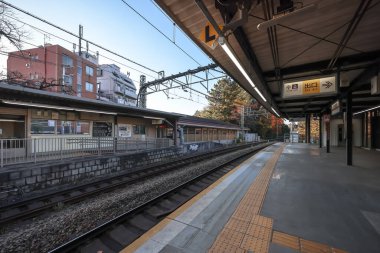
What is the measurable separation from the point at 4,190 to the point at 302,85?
11.0 meters

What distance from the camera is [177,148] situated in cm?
1584

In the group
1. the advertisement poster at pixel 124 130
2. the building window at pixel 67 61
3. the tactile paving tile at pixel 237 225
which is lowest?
the tactile paving tile at pixel 237 225

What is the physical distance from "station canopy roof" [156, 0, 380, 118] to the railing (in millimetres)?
7554

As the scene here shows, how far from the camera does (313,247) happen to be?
2818 mm

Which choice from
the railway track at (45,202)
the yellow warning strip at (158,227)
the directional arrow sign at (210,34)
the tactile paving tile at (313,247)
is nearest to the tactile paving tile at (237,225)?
the tactile paving tile at (313,247)

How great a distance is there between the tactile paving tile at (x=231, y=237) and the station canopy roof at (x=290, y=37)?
3427 mm

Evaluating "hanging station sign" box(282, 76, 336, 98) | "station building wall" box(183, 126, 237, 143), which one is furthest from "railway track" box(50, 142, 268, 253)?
"station building wall" box(183, 126, 237, 143)

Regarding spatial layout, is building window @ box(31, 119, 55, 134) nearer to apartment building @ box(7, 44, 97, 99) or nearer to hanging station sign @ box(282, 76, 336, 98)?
hanging station sign @ box(282, 76, 336, 98)

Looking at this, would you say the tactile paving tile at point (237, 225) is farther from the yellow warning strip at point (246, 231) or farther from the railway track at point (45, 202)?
the railway track at point (45, 202)

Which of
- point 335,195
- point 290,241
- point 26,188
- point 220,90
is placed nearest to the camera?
point 290,241

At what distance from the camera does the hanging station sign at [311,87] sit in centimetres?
651

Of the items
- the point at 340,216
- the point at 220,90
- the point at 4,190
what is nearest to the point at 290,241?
the point at 340,216

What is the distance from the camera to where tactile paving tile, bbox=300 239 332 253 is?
2730 mm

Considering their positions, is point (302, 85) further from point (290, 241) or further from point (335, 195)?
point (290, 241)
